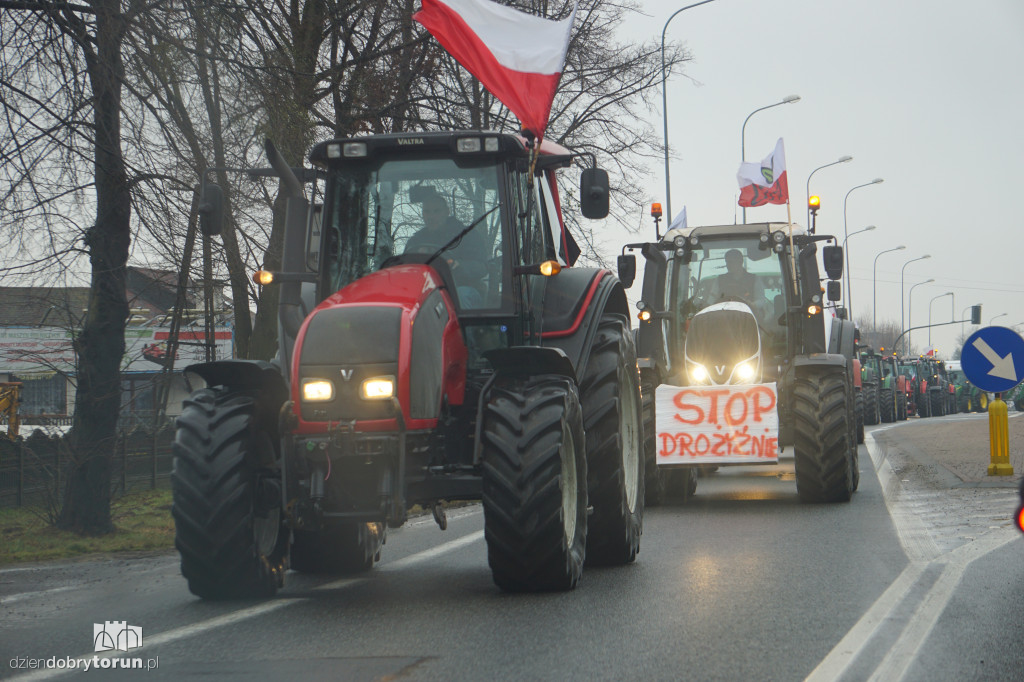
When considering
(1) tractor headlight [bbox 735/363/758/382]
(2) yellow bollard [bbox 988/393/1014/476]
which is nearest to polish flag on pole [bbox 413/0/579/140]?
(1) tractor headlight [bbox 735/363/758/382]

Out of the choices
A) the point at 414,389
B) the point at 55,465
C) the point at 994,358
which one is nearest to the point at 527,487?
the point at 414,389

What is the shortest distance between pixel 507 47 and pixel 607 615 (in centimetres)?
480

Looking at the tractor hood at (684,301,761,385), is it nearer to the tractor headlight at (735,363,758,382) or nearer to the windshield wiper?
the tractor headlight at (735,363,758,382)

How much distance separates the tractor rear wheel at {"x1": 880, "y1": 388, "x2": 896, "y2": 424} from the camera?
42.1 metres

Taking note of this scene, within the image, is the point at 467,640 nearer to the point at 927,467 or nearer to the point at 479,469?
the point at 479,469

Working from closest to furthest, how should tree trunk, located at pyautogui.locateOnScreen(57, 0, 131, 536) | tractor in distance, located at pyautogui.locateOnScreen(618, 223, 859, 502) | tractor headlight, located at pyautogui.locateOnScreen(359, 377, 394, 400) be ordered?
tractor headlight, located at pyautogui.locateOnScreen(359, 377, 394, 400) < tractor in distance, located at pyautogui.locateOnScreen(618, 223, 859, 502) < tree trunk, located at pyautogui.locateOnScreen(57, 0, 131, 536)

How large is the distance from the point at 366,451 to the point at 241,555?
3.03 ft

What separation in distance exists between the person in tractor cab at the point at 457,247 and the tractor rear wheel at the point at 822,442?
5.55m

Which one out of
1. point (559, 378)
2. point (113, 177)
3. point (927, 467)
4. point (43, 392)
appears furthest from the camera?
point (43, 392)

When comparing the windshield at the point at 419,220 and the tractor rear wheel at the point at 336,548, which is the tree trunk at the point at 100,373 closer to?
the windshield at the point at 419,220

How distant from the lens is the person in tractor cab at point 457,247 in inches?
321

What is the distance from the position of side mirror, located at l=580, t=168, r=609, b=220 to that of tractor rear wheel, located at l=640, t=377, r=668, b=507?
4.83 metres

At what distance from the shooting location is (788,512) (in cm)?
1228

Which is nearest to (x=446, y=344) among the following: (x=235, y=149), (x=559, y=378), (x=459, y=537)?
(x=559, y=378)
